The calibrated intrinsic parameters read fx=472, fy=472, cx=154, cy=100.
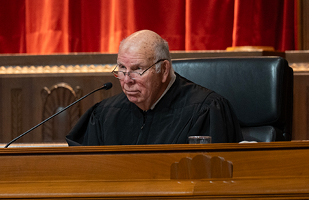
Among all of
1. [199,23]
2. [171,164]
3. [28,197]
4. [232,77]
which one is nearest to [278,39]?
[199,23]

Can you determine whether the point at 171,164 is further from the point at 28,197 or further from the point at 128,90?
the point at 128,90

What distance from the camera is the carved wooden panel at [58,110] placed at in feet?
10.7

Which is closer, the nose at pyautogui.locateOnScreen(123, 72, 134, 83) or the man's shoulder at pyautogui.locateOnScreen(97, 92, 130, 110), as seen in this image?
the nose at pyautogui.locateOnScreen(123, 72, 134, 83)

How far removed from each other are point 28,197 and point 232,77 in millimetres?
1592

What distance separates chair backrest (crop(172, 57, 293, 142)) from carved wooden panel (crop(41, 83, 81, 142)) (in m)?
1.13

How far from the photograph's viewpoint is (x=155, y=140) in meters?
2.29

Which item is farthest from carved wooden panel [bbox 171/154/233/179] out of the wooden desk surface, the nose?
the nose

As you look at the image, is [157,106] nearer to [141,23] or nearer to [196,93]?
[196,93]

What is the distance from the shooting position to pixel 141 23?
371 centimetres

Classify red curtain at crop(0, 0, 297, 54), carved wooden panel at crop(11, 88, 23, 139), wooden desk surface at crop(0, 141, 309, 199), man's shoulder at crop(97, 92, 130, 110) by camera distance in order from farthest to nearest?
1. red curtain at crop(0, 0, 297, 54)
2. carved wooden panel at crop(11, 88, 23, 139)
3. man's shoulder at crop(97, 92, 130, 110)
4. wooden desk surface at crop(0, 141, 309, 199)

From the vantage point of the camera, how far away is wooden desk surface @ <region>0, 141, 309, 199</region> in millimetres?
990

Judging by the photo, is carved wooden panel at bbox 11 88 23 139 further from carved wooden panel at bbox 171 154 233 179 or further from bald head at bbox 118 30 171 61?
carved wooden panel at bbox 171 154 233 179

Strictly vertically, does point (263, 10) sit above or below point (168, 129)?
above

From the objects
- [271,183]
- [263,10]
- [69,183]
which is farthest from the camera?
[263,10]
